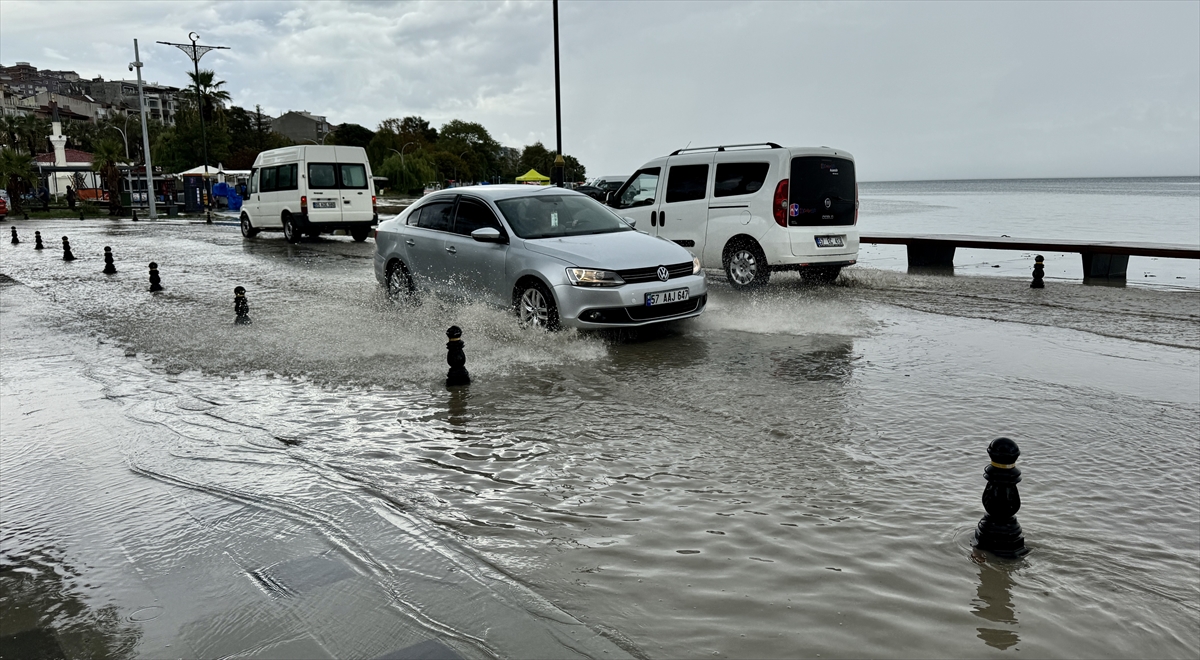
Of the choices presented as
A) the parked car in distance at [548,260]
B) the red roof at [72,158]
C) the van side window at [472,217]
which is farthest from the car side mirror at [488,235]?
the red roof at [72,158]

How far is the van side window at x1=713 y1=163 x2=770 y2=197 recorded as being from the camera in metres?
12.7

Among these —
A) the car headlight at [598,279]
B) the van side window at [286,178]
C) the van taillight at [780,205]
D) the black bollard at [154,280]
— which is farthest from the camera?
the van side window at [286,178]

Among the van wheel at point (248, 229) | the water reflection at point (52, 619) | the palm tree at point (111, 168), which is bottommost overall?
the water reflection at point (52, 619)

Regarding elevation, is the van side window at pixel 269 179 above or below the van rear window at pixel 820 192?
above

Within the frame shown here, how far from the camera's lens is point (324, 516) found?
449 centimetres

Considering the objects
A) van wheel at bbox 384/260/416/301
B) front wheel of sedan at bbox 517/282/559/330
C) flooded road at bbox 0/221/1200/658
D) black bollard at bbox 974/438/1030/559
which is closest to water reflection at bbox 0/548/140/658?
flooded road at bbox 0/221/1200/658

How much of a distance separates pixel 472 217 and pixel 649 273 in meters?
2.52

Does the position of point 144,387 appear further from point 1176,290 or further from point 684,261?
point 1176,290

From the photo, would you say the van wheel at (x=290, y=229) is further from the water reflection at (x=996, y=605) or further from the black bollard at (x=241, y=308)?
the water reflection at (x=996, y=605)

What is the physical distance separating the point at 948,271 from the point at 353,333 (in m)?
12.1

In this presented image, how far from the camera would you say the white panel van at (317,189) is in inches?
918

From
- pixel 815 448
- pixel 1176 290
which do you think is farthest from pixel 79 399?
pixel 1176 290

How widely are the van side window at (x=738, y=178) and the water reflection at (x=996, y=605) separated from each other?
9.51 meters

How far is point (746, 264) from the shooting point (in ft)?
42.7
